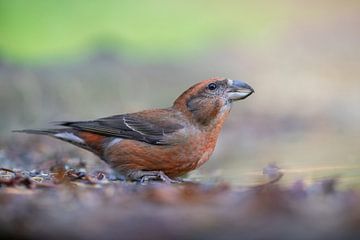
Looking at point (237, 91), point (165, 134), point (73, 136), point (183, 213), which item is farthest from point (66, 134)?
point (183, 213)

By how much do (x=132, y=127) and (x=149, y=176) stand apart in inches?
26.0

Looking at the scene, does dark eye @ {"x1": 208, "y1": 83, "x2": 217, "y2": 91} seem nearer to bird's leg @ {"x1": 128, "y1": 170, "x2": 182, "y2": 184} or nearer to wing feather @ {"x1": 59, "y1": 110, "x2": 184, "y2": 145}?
wing feather @ {"x1": 59, "y1": 110, "x2": 184, "y2": 145}

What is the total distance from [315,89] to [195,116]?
7521 mm

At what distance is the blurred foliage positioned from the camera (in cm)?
1714

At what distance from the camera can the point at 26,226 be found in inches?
142

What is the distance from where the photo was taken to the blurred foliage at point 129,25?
56.2 ft

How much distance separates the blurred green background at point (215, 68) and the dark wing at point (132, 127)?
685 mm

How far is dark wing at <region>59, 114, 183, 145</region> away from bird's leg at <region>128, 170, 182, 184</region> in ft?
1.00

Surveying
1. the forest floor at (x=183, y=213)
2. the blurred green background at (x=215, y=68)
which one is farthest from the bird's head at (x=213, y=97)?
the forest floor at (x=183, y=213)

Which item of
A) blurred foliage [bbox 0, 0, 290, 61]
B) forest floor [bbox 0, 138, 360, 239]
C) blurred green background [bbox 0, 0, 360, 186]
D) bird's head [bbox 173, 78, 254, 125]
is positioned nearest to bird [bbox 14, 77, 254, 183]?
bird's head [bbox 173, 78, 254, 125]

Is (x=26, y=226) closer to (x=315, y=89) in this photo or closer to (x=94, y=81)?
(x=94, y=81)

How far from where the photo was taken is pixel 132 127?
693cm

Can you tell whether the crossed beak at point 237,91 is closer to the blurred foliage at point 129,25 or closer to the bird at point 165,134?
the bird at point 165,134

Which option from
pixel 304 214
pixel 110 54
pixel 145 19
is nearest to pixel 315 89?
pixel 110 54
